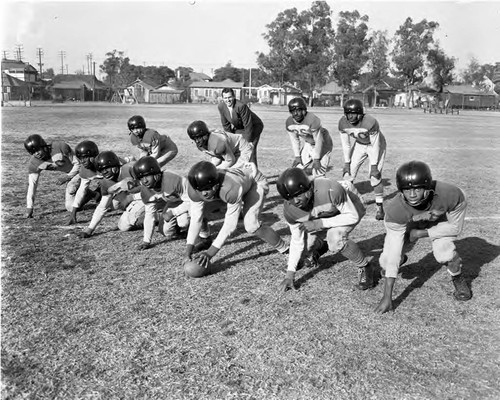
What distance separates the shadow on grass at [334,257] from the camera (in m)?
5.30

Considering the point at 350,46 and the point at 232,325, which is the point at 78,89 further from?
the point at 232,325

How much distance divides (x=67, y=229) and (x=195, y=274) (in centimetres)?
289

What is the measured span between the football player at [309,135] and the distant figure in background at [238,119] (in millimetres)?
705

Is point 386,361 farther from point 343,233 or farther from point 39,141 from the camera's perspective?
point 39,141

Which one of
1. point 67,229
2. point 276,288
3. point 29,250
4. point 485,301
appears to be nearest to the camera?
point 485,301

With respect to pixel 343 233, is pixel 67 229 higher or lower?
lower

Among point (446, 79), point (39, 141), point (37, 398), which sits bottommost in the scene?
point (37, 398)

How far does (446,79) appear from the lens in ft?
286

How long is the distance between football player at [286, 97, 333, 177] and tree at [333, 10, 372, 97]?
70571 mm

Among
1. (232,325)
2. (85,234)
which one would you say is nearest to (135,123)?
(85,234)

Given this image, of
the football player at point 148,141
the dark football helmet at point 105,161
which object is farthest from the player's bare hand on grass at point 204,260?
the football player at point 148,141

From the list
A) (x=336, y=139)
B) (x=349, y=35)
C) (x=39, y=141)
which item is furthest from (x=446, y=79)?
(x=39, y=141)

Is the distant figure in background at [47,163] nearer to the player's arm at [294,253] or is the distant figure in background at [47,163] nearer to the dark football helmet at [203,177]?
the dark football helmet at [203,177]

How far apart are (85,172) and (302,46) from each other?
75233 mm
